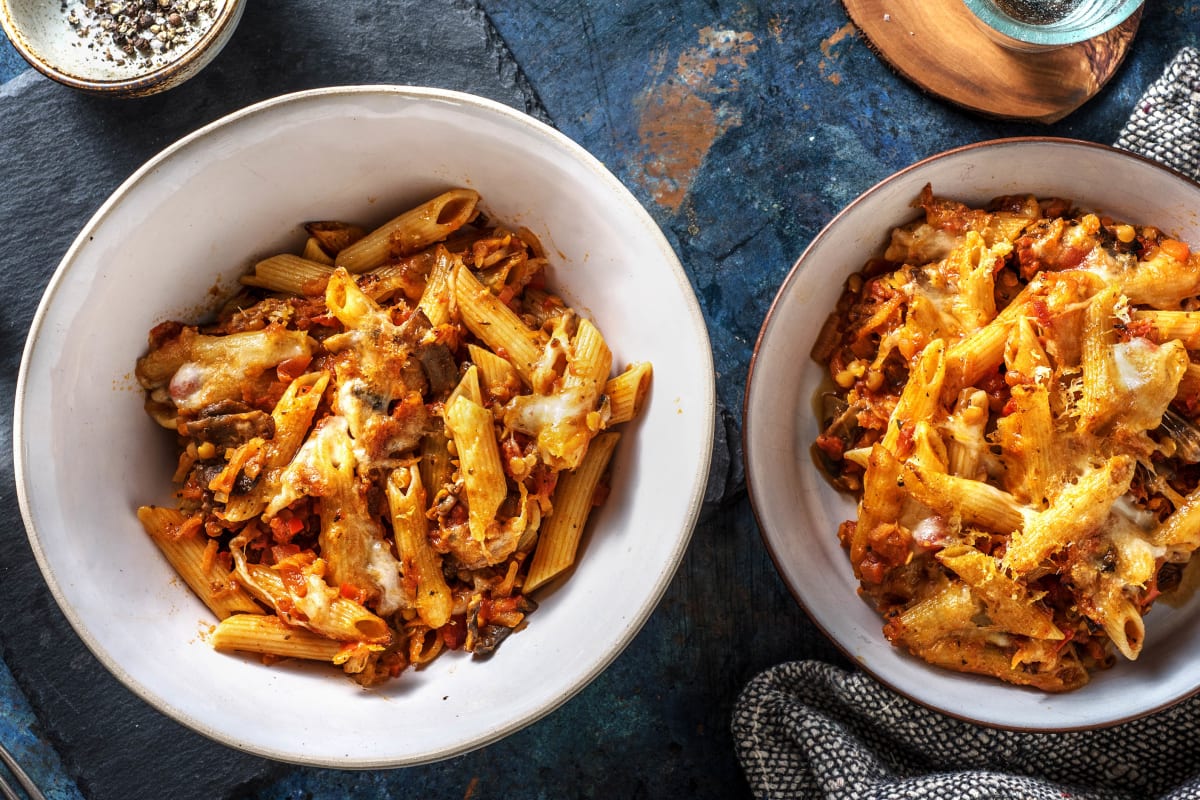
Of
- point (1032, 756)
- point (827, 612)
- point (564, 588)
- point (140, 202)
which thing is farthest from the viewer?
point (1032, 756)

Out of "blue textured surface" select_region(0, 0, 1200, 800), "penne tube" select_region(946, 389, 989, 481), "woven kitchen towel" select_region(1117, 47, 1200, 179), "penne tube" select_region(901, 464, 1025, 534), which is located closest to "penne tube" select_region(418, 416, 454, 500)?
"blue textured surface" select_region(0, 0, 1200, 800)

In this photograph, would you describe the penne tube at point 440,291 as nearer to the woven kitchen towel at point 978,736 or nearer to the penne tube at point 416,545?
the penne tube at point 416,545

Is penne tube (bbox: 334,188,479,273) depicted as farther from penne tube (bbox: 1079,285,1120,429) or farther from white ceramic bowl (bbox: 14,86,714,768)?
penne tube (bbox: 1079,285,1120,429)

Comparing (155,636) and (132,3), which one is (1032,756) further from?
(132,3)

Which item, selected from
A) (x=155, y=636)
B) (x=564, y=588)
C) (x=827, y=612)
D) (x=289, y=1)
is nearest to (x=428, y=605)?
(x=564, y=588)

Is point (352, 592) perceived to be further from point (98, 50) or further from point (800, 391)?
point (98, 50)

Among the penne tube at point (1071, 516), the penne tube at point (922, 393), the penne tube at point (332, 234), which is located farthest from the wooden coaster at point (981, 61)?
the penne tube at point (332, 234)
